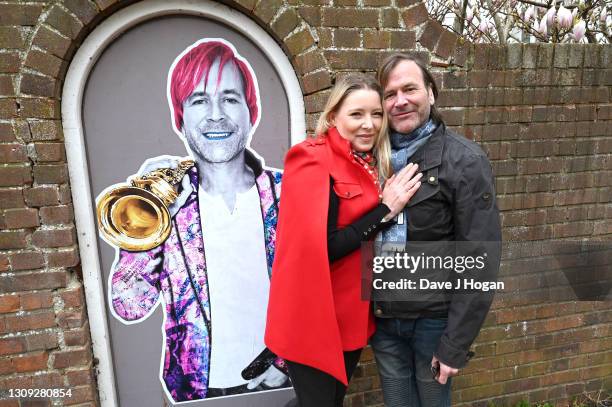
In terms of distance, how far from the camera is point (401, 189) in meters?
1.52

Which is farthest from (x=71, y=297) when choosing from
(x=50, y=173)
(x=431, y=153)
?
(x=431, y=153)

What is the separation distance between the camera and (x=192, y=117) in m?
2.09

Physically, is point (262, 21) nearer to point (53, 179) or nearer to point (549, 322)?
point (53, 179)

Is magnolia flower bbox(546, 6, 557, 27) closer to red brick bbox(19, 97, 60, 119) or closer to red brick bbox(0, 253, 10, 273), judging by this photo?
red brick bbox(19, 97, 60, 119)

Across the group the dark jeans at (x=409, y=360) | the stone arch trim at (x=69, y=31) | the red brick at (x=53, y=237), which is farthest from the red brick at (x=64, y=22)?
the dark jeans at (x=409, y=360)

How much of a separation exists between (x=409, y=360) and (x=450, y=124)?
1.33 metres

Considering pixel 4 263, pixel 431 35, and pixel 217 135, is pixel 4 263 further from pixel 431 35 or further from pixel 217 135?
pixel 431 35

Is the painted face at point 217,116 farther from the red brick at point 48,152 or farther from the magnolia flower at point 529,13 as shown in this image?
the magnolia flower at point 529,13

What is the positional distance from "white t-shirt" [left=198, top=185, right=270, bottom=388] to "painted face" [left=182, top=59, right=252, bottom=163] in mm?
260

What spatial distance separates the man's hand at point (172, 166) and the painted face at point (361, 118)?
102cm

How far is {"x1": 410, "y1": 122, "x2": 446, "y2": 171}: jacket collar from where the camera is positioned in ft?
5.01

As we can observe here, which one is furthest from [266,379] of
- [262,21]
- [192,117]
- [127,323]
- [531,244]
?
[262,21]

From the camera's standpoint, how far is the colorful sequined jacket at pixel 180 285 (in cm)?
219

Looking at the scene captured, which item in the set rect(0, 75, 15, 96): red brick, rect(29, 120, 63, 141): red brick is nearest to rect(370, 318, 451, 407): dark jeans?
rect(29, 120, 63, 141): red brick
